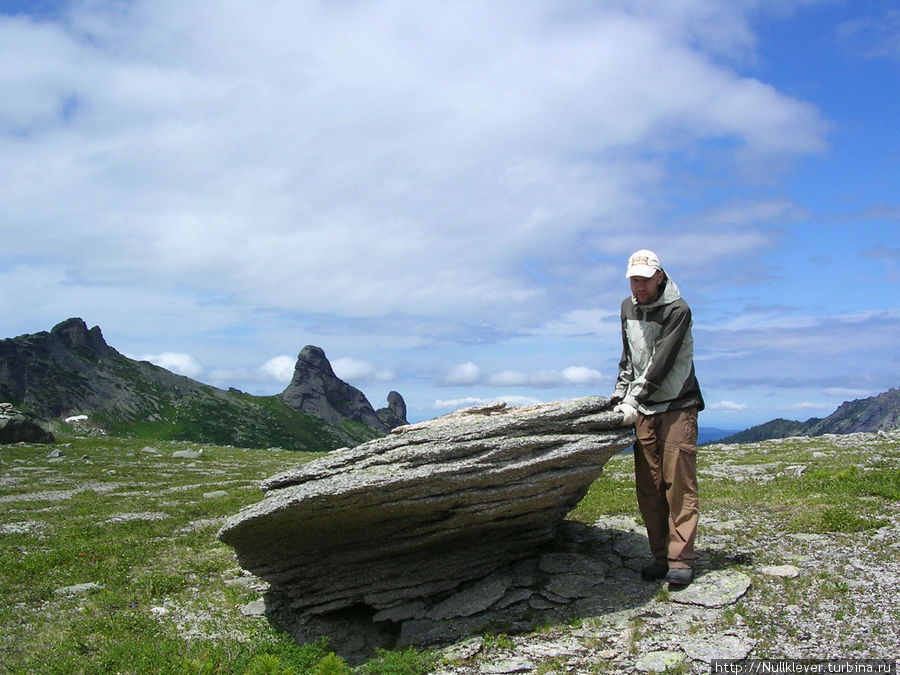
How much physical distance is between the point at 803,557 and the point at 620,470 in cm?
1678

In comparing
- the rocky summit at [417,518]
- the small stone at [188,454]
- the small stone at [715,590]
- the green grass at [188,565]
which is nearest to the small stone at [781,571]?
the green grass at [188,565]

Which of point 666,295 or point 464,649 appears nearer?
point 464,649

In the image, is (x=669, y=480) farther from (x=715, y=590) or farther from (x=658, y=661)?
(x=658, y=661)

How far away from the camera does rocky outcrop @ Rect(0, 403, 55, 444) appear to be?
6369cm

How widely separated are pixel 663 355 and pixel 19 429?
72029mm

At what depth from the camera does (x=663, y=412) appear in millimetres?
13562

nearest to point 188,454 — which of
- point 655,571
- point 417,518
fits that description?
point 417,518

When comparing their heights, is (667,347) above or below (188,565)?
above

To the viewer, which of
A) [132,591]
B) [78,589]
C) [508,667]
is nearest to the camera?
[508,667]

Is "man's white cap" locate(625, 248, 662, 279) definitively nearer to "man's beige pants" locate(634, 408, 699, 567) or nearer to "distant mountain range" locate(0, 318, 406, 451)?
"man's beige pants" locate(634, 408, 699, 567)

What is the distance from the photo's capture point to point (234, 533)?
13.9 metres

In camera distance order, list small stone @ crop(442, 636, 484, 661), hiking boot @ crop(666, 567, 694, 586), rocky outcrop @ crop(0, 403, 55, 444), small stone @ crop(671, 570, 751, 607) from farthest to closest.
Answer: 1. rocky outcrop @ crop(0, 403, 55, 444)
2. hiking boot @ crop(666, 567, 694, 586)
3. small stone @ crop(671, 570, 751, 607)
4. small stone @ crop(442, 636, 484, 661)

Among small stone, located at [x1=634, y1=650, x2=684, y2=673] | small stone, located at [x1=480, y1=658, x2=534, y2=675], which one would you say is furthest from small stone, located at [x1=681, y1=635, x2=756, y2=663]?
small stone, located at [x1=480, y1=658, x2=534, y2=675]

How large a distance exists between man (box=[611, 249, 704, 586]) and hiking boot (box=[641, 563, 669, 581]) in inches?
0.8
